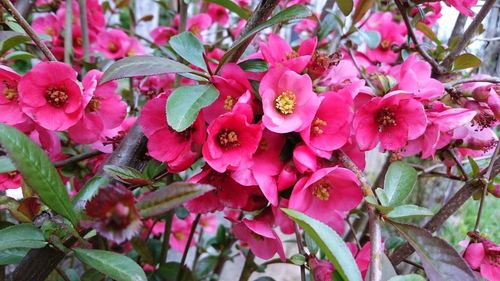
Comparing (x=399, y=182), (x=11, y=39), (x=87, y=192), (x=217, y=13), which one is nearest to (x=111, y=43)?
(x=217, y=13)

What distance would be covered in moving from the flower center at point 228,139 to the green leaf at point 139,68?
9 centimetres

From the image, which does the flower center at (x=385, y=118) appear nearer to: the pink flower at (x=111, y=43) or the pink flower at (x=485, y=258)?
the pink flower at (x=485, y=258)

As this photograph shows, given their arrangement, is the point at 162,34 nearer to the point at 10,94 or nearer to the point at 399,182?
the point at 10,94

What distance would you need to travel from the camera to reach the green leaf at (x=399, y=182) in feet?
1.84

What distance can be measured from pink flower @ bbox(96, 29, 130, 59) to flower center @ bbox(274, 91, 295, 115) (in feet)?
2.28

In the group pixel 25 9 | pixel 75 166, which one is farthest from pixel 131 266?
pixel 25 9

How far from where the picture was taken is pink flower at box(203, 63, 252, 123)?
1.85 feet

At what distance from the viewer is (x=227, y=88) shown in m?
0.57

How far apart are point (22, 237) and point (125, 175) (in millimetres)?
118

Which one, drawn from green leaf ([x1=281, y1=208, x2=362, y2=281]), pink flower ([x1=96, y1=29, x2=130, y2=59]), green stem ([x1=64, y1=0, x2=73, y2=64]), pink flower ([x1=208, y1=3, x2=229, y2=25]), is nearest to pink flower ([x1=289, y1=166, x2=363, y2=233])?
green leaf ([x1=281, y1=208, x2=362, y2=281])

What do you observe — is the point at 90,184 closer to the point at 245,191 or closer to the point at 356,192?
the point at 245,191

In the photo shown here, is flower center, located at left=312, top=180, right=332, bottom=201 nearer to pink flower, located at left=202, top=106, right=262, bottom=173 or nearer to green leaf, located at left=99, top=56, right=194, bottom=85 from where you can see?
pink flower, located at left=202, top=106, right=262, bottom=173

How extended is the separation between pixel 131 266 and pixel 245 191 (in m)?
0.17

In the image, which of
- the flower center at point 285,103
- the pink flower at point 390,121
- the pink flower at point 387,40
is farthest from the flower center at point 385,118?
the pink flower at point 387,40
